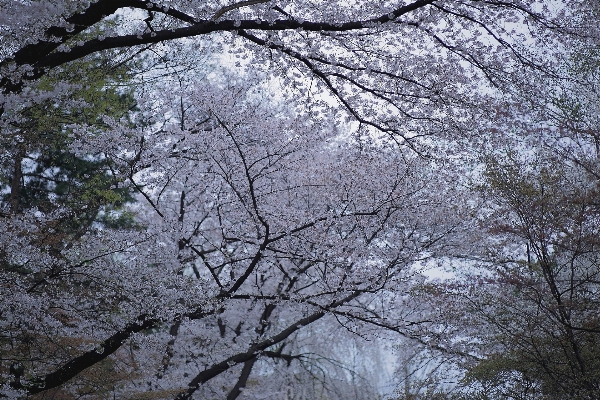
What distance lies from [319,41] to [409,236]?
4824mm

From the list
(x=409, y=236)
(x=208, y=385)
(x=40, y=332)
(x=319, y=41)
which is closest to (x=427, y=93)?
(x=319, y=41)

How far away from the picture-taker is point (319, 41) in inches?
220

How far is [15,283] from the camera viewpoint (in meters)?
6.00

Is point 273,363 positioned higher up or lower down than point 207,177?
lower down

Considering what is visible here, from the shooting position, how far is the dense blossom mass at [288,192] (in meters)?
5.29

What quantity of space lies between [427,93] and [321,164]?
211 inches

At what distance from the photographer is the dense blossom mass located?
5.29 meters

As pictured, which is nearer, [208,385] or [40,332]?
[40,332]

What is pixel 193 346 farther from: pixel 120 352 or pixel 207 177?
Result: pixel 207 177

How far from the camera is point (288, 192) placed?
10.3 metres

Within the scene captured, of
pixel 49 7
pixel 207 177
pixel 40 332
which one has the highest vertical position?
pixel 207 177

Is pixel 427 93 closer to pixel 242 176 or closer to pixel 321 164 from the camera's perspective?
pixel 242 176

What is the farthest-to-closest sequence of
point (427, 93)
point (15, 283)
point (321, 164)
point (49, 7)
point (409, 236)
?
point (321, 164) < point (409, 236) < point (15, 283) < point (427, 93) < point (49, 7)

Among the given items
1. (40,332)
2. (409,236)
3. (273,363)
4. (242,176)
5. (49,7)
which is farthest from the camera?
(273,363)
